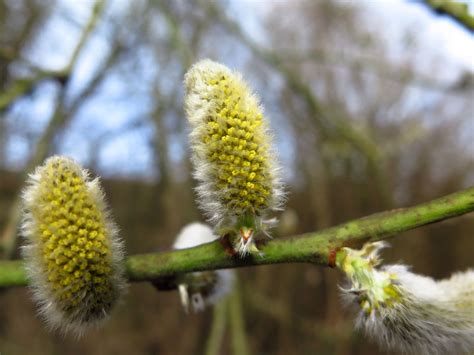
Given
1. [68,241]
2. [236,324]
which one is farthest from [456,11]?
[236,324]

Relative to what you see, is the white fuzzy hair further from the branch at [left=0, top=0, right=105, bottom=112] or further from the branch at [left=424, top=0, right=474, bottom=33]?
the branch at [left=0, top=0, right=105, bottom=112]

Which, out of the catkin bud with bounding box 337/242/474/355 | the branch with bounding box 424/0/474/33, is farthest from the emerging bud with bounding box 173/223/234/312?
the branch with bounding box 424/0/474/33

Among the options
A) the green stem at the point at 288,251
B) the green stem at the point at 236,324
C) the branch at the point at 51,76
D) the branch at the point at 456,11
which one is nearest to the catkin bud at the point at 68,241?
the green stem at the point at 288,251

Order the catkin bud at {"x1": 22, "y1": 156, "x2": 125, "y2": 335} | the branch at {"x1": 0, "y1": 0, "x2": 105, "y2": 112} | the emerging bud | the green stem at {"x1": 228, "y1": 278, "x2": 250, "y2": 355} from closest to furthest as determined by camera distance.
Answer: the catkin bud at {"x1": 22, "y1": 156, "x2": 125, "y2": 335} < the emerging bud < the branch at {"x1": 0, "y1": 0, "x2": 105, "y2": 112} < the green stem at {"x1": 228, "y1": 278, "x2": 250, "y2": 355}

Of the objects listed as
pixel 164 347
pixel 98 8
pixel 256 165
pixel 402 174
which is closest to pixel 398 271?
pixel 256 165

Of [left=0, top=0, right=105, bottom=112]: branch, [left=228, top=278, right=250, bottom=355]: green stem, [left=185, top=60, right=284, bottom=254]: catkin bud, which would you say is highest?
[left=0, top=0, right=105, bottom=112]: branch

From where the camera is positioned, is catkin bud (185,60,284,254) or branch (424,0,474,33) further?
branch (424,0,474,33)

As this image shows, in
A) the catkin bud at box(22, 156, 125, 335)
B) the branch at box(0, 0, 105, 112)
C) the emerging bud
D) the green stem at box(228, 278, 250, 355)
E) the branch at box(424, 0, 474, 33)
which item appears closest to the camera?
the catkin bud at box(22, 156, 125, 335)

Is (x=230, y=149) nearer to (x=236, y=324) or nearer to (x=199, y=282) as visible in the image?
(x=199, y=282)
